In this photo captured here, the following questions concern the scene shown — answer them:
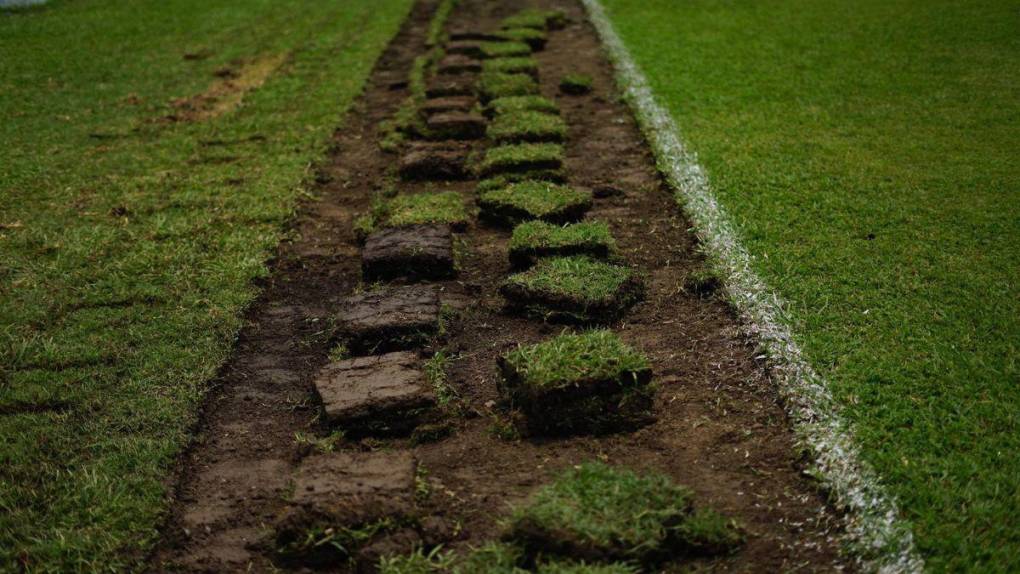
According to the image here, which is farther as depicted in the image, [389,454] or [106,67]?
[106,67]

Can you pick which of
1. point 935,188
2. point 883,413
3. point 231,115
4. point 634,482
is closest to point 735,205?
point 935,188

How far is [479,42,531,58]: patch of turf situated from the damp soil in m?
3.59

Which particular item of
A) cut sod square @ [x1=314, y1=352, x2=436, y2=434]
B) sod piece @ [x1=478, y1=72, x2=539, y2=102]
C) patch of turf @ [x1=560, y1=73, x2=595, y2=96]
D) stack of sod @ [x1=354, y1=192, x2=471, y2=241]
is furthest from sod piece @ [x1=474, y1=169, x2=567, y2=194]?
patch of turf @ [x1=560, y1=73, x2=595, y2=96]

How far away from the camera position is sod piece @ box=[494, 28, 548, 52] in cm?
939

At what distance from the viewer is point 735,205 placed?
5.16 m

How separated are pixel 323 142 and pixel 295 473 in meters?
4.11

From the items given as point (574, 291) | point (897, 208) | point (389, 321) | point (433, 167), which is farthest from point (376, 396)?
point (897, 208)

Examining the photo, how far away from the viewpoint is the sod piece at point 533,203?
16.5ft

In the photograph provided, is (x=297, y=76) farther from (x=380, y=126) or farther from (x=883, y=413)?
(x=883, y=413)

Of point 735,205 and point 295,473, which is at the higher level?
point 295,473

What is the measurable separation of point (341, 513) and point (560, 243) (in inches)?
81.5

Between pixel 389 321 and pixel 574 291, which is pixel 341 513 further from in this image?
pixel 574 291

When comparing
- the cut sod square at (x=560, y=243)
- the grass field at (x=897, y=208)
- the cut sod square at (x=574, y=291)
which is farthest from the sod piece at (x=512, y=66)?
the cut sod square at (x=574, y=291)

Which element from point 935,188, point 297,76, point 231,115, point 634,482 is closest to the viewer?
point 634,482
